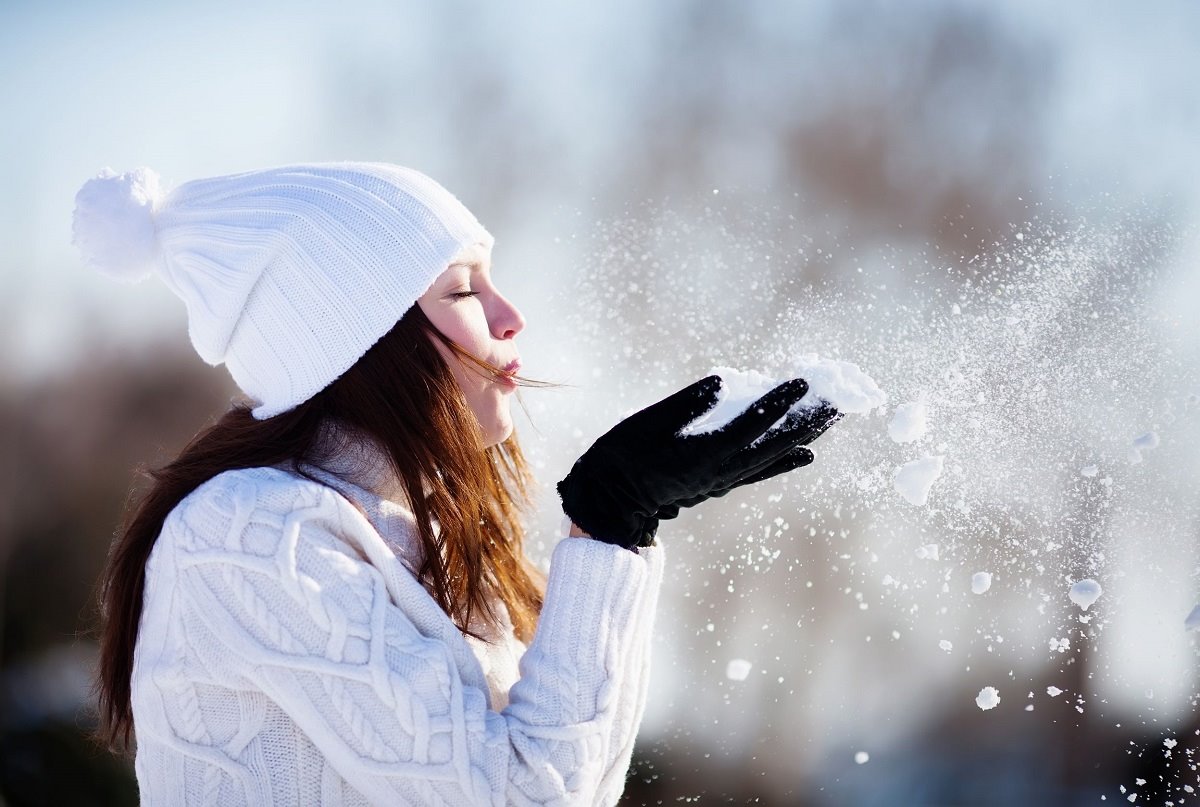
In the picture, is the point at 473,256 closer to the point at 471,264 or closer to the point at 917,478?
the point at 471,264

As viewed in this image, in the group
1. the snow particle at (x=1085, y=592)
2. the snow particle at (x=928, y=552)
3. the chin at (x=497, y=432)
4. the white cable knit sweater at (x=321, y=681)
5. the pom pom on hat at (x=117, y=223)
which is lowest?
the white cable knit sweater at (x=321, y=681)

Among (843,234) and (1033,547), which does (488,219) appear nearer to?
(843,234)

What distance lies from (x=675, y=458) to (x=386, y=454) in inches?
18.3

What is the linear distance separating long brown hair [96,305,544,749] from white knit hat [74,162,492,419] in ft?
0.14

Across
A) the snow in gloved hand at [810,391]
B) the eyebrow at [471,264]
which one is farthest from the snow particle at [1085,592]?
the eyebrow at [471,264]

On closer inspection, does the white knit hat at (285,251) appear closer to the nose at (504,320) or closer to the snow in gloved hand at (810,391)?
the nose at (504,320)

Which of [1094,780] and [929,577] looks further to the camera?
[1094,780]

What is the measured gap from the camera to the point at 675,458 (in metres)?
1.51

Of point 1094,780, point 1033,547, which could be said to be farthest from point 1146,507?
point 1094,780

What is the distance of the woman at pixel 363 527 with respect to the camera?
135 centimetres

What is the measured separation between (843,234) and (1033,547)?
1798 millimetres

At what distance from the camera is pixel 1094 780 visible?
4602 millimetres

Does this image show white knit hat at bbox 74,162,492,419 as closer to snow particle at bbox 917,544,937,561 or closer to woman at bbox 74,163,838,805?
woman at bbox 74,163,838,805

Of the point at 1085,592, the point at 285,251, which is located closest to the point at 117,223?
the point at 285,251
